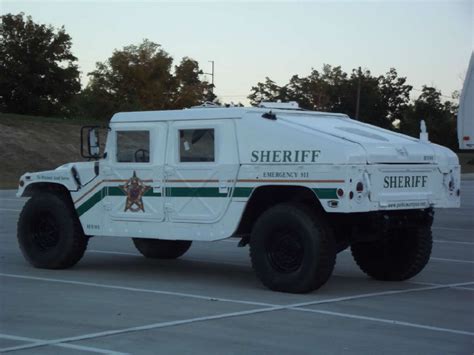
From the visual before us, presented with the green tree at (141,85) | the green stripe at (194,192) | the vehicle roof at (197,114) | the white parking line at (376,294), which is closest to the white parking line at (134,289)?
the white parking line at (376,294)

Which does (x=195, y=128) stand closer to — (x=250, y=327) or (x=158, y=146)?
(x=158, y=146)

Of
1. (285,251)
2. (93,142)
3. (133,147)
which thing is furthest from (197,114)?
(285,251)

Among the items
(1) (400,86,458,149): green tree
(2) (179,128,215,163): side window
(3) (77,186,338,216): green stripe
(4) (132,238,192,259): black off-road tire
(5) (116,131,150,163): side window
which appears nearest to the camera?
(3) (77,186,338,216): green stripe

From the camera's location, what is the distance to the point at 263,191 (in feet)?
36.6

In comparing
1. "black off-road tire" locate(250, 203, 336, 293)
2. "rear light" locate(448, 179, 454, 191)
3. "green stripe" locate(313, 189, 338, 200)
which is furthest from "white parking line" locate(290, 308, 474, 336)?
"rear light" locate(448, 179, 454, 191)

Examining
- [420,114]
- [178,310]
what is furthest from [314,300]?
[420,114]

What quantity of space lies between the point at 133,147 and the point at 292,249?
267cm

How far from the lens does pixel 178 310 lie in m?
9.52

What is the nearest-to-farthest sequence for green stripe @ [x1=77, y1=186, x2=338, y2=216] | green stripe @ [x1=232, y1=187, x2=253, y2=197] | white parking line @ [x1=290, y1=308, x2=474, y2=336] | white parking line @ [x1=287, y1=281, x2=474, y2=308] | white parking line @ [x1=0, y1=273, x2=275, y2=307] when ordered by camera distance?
white parking line @ [x1=290, y1=308, x2=474, y2=336], white parking line @ [x1=287, y1=281, x2=474, y2=308], white parking line @ [x1=0, y1=273, x2=275, y2=307], green stripe @ [x1=77, y1=186, x2=338, y2=216], green stripe @ [x1=232, y1=187, x2=253, y2=197]

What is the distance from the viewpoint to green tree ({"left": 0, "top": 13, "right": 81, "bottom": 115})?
67.2 metres

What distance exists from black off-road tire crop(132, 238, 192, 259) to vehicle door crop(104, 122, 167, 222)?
184 cm

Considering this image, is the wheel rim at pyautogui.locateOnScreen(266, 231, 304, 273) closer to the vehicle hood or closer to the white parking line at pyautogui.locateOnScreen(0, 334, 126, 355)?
the vehicle hood

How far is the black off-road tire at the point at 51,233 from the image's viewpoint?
12.5 metres

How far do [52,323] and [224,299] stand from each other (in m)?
2.16
